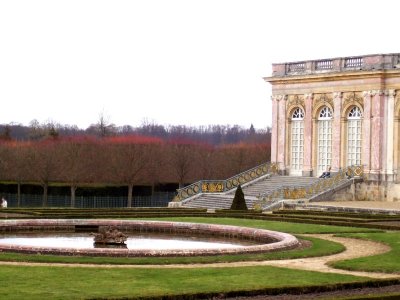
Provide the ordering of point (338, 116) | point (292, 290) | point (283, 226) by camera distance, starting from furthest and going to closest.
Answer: point (338, 116) → point (283, 226) → point (292, 290)

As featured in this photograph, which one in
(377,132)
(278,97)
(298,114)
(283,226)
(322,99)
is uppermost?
(278,97)

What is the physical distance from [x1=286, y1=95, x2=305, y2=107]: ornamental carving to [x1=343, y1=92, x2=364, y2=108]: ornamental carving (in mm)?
3129

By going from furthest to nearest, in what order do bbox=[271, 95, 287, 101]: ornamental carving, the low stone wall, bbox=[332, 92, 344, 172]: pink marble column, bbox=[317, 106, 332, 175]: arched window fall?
bbox=[271, 95, 287, 101]: ornamental carving < bbox=[317, 106, 332, 175]: arched window < bbox=[332, 92, 344, 172]: pink marble column < the low stone wall

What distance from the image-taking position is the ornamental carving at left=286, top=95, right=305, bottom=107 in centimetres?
4709

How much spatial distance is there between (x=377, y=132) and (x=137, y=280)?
29.8m

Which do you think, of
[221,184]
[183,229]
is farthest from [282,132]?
[183,229]

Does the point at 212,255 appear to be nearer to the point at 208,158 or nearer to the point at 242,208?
the point at 242,208

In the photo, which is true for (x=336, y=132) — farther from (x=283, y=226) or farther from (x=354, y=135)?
(x=283, y=226)

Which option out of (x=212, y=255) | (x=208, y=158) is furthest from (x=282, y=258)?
(x=208, y=158)

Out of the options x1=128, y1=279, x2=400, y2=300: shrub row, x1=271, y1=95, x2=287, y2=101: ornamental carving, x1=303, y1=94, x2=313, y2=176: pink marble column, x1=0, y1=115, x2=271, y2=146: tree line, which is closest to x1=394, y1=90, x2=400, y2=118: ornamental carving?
x1=303, y1=94, x2=313, y2=176: pink marble column

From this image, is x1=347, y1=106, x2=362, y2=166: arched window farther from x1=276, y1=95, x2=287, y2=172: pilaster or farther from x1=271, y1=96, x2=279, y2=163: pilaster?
x1=271, y1=96, x2=279, y2=163: pilaster

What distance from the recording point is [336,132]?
1767 inches

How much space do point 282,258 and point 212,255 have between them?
63.0 inches

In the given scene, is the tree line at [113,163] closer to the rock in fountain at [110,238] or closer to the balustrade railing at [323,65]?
the balustrade railing at [323,65]
